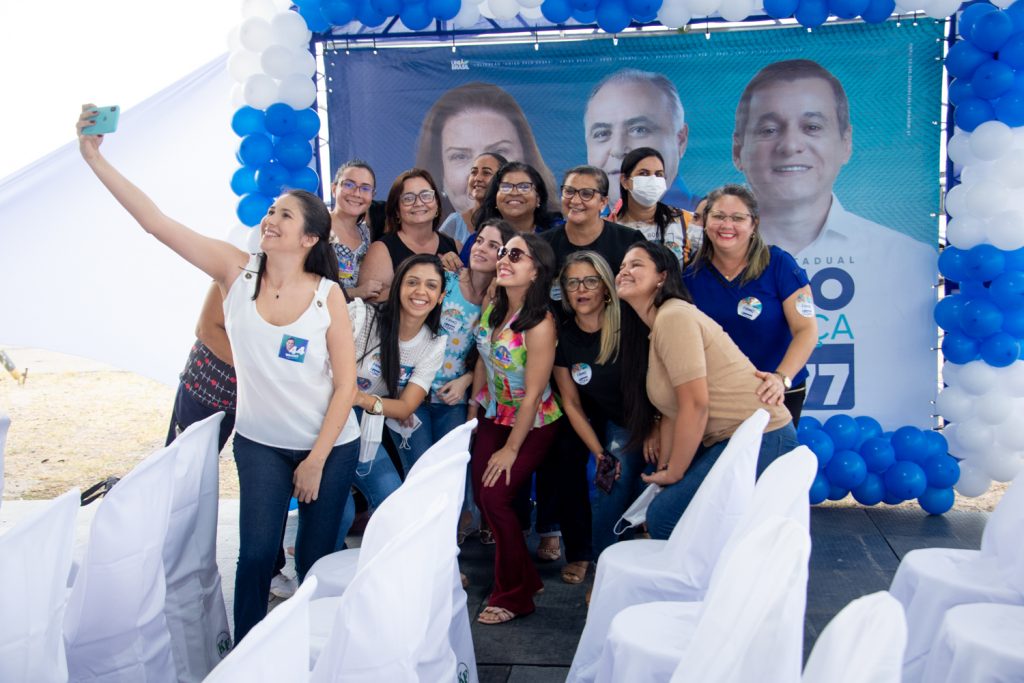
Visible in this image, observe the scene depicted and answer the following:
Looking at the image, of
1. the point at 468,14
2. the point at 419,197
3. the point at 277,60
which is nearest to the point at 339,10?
the point at 277,60

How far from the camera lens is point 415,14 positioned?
14.4ft

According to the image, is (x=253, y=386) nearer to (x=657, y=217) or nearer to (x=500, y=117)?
(x=657, y=217)

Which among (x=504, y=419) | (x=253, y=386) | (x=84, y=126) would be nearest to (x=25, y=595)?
(x=253, y=386)

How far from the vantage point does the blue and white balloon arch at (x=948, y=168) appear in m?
4.18

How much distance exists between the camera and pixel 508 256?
3264 millimetres

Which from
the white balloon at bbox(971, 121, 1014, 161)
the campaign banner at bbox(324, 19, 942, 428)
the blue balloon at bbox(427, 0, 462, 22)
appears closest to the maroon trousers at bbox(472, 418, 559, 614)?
the campaign banner at bbox(324, 19, 942, 428)

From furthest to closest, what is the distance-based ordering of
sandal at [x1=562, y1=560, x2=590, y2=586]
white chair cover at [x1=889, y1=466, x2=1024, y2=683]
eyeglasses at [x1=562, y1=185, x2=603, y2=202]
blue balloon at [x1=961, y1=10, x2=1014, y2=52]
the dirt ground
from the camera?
the dirt ground, blue balloon at [x1=961, y1=10, x2=1014, y2=52], sandal at [x1=562, y1=560, x2=590, y2=586], eyeglasses at [x1=562, y1=185, x2=603, y2=202], white chair cover at [x1=889, y1=466, x2=1024, y2=683]

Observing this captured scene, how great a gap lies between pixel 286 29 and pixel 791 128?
103 inches

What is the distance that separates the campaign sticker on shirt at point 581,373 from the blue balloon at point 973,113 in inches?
93.6

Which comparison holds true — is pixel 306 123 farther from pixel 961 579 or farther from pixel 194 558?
pixel 961 579

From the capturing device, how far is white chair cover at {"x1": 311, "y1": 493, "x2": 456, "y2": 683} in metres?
1.60

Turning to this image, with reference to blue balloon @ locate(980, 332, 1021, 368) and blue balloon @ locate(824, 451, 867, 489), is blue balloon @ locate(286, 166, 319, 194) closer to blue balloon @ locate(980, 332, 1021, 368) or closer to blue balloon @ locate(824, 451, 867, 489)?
blue balloon @ locate(824, 451, 867, 489)

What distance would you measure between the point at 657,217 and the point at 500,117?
146cm

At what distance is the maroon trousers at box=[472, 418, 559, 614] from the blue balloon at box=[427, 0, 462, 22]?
210cm
